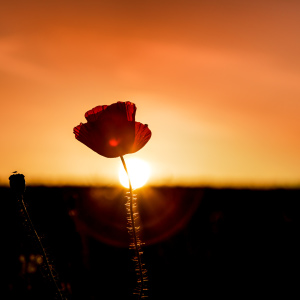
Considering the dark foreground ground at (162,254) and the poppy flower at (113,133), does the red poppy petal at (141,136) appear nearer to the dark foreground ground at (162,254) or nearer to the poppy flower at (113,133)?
the poppy flower at (113,133)

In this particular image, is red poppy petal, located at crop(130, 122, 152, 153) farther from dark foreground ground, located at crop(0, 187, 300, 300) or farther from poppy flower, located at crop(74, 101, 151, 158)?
dark foreground ground, located at crop(0, 187, 300, 300)

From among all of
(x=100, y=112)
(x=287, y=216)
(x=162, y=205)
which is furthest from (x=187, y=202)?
(x=100, y=112)

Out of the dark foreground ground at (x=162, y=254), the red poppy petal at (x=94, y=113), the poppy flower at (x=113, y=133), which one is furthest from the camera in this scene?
the dark foreground ground at (x=162, y=254)

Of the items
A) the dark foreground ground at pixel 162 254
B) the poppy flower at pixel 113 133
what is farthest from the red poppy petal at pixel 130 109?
the dark foreground ground at pixel 162 254

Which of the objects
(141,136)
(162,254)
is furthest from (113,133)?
(162,254)

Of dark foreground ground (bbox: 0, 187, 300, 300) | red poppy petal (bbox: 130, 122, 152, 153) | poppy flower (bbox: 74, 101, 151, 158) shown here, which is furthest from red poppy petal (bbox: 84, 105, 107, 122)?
dark foreground ground (bbox: 0, 187, 300, 300)

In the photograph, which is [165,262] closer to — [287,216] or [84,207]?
[287,216]

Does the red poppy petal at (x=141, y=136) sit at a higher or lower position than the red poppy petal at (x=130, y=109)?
lower

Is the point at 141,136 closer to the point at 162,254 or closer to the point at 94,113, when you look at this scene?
the point at 94,113
